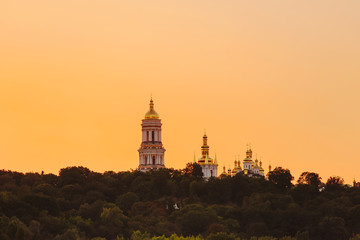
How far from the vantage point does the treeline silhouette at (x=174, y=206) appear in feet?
493

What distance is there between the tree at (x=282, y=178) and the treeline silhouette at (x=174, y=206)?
15cm

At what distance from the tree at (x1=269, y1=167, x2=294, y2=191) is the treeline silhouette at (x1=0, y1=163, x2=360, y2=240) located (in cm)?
15

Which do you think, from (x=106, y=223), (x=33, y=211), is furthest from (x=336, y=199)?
(x=33, y=211)

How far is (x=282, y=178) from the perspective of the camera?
185m

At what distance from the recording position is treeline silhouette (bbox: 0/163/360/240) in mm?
150250

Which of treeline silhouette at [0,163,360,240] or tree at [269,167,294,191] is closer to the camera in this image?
treeline silhouette at [0,163,360,240]

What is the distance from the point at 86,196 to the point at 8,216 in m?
29.2

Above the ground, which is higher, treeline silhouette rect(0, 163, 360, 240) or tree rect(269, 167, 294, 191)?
tree rect(269, 167, 294, 191)

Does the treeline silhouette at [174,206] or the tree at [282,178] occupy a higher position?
the tree at [282,178]

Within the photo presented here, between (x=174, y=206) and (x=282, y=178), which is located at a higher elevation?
(x=282, y=178)

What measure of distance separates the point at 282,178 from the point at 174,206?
18.7m

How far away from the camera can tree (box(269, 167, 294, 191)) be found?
184m

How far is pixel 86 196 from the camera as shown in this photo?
17588 centimetres

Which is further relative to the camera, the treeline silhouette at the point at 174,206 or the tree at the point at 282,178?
the tree at the point at 282,178
